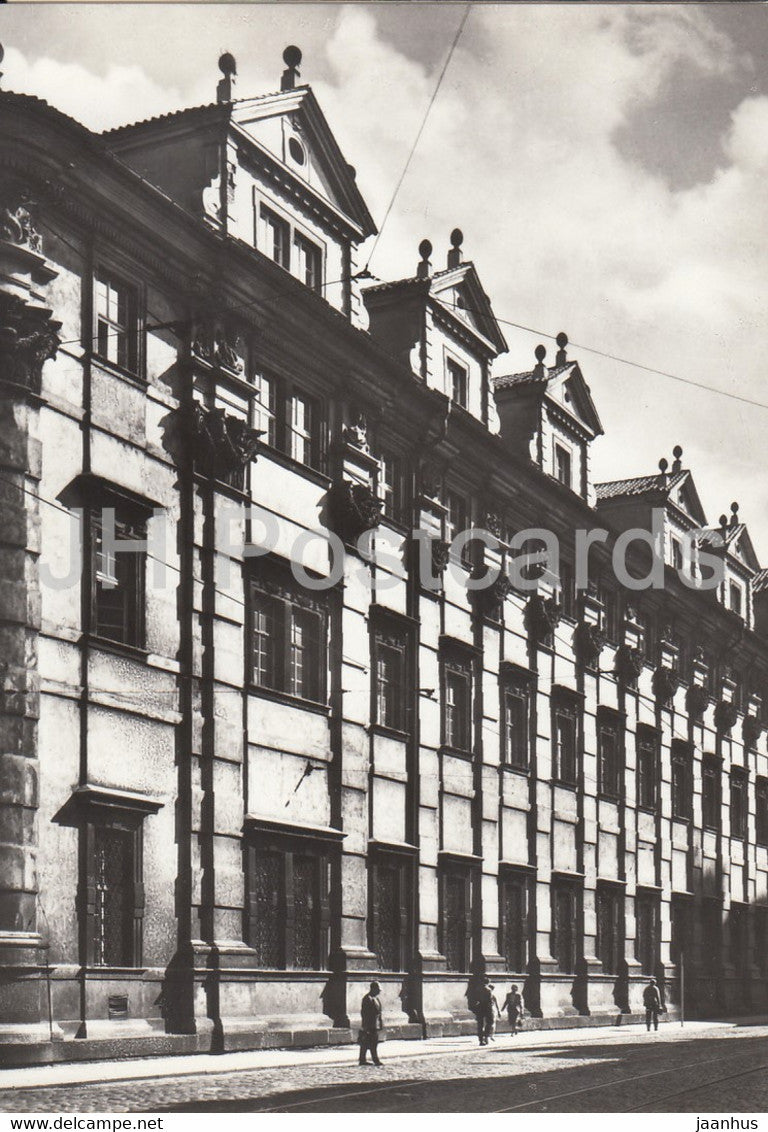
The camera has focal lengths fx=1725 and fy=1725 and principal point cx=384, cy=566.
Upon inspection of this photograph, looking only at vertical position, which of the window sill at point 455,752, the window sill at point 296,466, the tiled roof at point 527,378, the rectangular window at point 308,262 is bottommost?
the window sill at point 455,752

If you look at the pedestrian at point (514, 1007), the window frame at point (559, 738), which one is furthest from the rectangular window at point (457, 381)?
the pedestrian at point (514, 1007)

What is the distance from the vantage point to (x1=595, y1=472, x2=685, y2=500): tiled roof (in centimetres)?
4819

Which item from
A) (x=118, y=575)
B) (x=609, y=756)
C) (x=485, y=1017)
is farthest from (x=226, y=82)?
(x=609, y=756)

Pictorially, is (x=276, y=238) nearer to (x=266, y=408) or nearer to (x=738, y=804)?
(x=266, y=408)

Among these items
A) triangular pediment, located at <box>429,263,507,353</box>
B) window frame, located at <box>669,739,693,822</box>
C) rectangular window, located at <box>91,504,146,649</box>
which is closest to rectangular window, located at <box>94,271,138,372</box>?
rectangular window, located at <box>91,504,146,649</box>

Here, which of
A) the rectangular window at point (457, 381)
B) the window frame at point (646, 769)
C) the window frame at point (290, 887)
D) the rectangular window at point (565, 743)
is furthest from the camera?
the window frame at point (646, 769)

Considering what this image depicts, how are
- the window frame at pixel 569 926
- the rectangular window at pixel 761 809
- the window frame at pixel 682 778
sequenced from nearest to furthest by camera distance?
the window frame at pixel 569 926, the window frame at pixel 682 778, the rectangular window at pixel 761 809

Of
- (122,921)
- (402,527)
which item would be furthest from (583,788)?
(122,921)

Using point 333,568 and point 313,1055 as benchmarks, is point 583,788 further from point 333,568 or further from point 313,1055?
point 313,1055

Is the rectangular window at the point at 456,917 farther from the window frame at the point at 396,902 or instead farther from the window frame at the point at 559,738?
the window frame at the point at 559,738

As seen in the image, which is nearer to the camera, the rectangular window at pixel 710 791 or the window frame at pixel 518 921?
the window frame at pixel 518 921

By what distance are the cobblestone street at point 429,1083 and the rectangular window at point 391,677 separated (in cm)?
599

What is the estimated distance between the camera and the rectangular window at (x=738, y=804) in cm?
5294

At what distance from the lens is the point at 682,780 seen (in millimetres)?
48688
